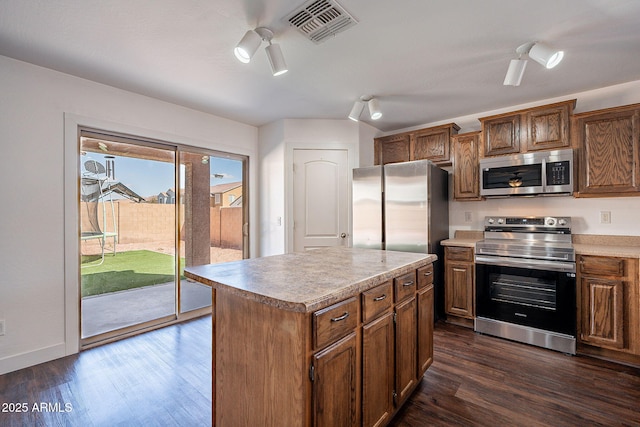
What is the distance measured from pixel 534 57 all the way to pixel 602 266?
1.82 m

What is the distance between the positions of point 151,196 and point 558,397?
3983mm

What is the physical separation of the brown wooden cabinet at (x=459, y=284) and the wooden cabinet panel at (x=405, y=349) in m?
1.54

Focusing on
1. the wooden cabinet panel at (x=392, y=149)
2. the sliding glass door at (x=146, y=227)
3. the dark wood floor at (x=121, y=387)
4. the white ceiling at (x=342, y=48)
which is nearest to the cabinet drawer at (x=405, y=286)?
the dark wood floor at (x=121, y=387)

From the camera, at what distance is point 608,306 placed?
243 centimetres

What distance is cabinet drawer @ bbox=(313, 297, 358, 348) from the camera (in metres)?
1.15

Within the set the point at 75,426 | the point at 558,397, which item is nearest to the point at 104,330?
the point at 75,426

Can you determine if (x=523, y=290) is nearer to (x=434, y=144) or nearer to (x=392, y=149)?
(x=434, y=144)

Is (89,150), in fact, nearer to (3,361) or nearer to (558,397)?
(3,361)

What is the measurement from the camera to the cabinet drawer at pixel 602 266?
2.38 m

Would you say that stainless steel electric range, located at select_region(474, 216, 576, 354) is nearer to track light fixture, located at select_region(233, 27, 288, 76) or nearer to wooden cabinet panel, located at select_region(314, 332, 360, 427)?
wooden cabinet panel, located at select_region(314, 332, 360, 427)

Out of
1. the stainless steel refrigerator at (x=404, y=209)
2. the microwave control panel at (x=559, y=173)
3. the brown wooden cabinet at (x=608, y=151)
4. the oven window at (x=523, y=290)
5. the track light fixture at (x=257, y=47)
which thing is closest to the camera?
the track light fixture at (x=257, y=47)

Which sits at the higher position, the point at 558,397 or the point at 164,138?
the point at 164,138

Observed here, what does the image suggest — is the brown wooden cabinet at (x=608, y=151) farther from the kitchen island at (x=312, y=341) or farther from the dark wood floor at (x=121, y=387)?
the dark wood floor at (x=121, y=387)

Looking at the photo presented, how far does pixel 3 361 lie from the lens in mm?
2246
